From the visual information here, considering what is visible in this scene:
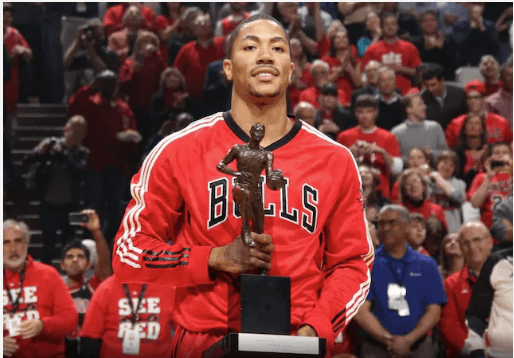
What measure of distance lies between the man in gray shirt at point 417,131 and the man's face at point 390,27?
6.08 feet

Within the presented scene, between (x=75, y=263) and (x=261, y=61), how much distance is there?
4936 mm

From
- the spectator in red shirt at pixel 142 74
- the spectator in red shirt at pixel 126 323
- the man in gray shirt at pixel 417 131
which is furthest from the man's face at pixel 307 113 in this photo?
the spectator in red shirt at pixel 126 323

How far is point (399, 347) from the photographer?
643 cm

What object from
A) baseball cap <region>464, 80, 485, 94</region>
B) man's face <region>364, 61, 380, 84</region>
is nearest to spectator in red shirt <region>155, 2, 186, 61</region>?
man's face <region>364, 61, 380, 84</region>

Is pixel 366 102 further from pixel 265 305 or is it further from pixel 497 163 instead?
pixel 265 305

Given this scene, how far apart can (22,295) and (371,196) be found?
3.05 metres

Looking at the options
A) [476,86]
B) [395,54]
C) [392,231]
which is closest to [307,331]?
[392,231]

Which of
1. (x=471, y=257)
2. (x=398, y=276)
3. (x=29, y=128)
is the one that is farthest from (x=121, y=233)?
(x=29, y=128)

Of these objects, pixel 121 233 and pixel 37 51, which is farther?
pixel 37 51

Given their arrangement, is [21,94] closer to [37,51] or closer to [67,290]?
[37,51]

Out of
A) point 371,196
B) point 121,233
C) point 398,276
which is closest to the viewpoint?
point 121,233

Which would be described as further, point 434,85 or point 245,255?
point 434,85

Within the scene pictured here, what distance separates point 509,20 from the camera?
1237cm

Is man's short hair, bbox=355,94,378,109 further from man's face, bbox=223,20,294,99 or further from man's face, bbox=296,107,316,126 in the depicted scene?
man's face, bbox=223,20,294,99
